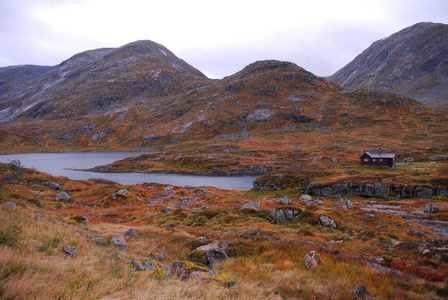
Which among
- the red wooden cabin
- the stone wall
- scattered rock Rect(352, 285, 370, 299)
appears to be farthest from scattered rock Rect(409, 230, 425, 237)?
the red wooden cabin

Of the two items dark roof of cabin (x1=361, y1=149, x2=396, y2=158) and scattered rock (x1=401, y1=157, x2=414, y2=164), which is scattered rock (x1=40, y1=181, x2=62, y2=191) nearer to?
dark roof of cabin (x1=361, y1=149, x2=396, y2=158)

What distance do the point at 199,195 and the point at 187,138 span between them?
103m

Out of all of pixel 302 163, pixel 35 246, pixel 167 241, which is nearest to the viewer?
pixel 35 246

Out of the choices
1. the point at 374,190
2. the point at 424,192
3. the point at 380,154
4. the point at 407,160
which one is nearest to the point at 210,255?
the point at 374,190

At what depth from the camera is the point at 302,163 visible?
7612cm

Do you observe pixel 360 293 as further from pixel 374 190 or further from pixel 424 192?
pixel 424 192

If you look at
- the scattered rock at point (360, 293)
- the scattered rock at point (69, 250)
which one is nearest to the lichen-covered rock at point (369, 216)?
the scattered rock at point (360, 293)

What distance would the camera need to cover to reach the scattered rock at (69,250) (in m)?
8.56

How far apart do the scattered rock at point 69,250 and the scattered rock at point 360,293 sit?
1024 centimetres

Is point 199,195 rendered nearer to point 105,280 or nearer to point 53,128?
point 105,280

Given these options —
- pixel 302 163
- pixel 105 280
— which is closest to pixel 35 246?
pixel 105 280

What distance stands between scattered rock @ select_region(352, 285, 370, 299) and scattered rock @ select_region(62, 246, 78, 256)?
10239 mm

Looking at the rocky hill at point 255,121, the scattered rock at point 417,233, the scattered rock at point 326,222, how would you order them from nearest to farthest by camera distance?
the scattered rock at point 417,233 < the scattered rock at point 326,222 < the rocky hill at point 255,121

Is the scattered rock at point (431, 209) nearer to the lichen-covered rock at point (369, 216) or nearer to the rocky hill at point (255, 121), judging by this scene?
the lichen-covered rock at point (369, 216)
